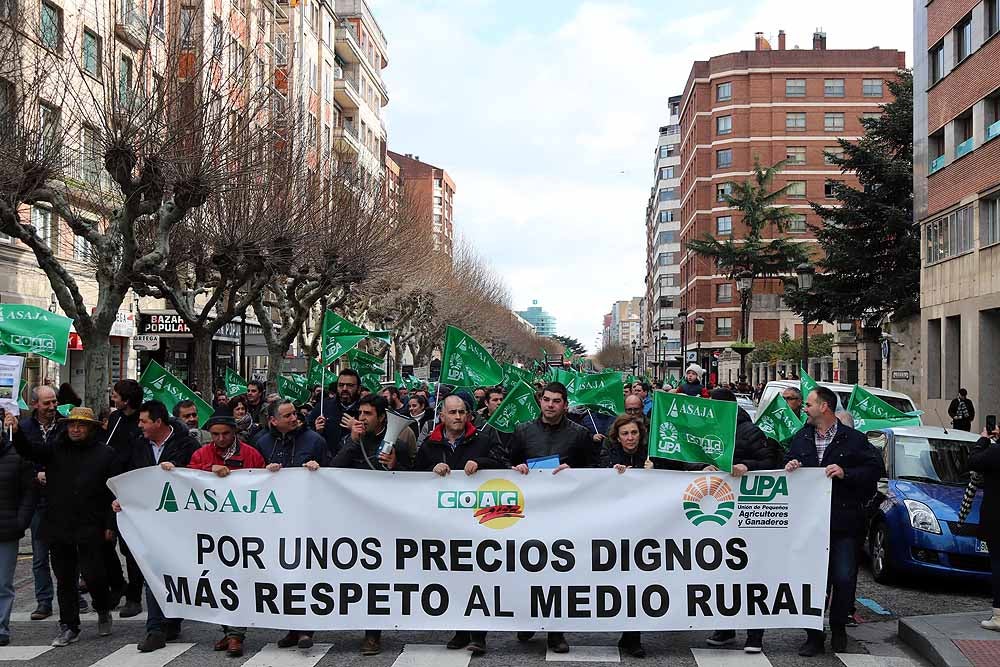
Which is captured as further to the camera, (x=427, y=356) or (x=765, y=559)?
(x=427, y=356)

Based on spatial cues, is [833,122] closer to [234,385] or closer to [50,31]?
[234,385]

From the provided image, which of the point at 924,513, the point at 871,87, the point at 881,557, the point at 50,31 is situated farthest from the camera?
the point at 871,87

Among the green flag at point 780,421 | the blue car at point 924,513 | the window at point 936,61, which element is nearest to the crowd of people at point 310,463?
the blue car at point 924,513

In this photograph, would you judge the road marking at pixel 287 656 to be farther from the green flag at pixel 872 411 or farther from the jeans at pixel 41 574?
the green flag at pixel 872 411

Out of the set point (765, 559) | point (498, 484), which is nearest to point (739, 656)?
point (765, 559)

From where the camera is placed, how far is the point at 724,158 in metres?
88.6

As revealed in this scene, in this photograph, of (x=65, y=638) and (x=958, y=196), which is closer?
(x=65, y=638)

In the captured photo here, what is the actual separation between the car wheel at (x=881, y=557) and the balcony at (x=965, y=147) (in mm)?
23246

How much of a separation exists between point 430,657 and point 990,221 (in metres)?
26.6

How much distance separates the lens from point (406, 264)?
117 ft

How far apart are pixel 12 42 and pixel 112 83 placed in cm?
159

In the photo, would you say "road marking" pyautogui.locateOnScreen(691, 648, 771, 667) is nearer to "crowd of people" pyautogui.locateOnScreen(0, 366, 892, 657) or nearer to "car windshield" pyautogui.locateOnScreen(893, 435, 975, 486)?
"crowd of people" pyautogui.locateOnScreen(0, 366, 892, 657)

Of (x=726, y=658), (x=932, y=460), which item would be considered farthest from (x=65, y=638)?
(x=932, y=460)

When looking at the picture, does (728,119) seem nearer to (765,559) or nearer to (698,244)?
(698,244)
